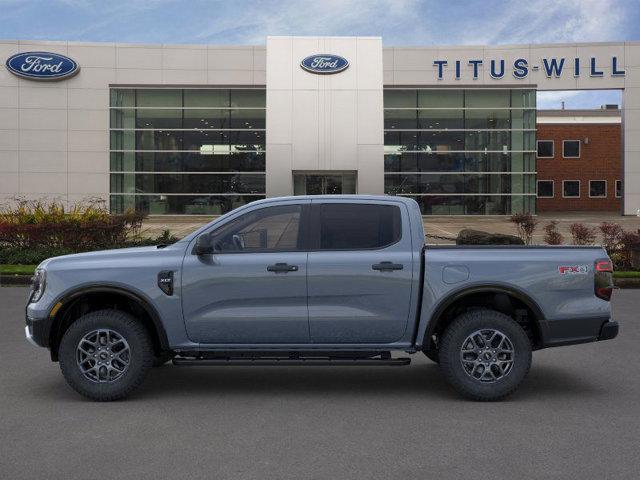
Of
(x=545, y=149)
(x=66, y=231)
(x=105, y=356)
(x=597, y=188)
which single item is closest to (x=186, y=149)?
(x=66, y=231)

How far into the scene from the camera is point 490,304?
721 cm

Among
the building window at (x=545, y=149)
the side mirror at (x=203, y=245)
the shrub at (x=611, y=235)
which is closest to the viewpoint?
the side mirror at (x=203, y=245)

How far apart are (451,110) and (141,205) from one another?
1788 cm

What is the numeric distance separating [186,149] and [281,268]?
122ft

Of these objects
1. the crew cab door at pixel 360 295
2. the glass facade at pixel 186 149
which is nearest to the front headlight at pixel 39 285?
the crew cab door at pixel 360 295

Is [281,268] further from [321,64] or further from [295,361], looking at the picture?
[321,64]

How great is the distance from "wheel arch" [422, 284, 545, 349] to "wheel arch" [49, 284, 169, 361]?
236cm

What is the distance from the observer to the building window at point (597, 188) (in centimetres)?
5941

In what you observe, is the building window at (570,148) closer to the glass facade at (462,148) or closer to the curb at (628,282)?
the glass facade at (462,148)

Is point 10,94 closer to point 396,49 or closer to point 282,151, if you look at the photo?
point 282,151

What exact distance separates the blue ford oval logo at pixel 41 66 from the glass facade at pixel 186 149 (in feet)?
8.78

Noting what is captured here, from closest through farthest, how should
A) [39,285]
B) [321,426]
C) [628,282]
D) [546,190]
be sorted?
[321,426] → [39,285] → [628,282] → [546,190]

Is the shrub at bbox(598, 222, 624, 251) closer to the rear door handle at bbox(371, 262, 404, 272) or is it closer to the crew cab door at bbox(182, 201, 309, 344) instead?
the rear door handle at bbox(371, 262, 404, 272)

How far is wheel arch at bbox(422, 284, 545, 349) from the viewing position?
6711 millimetres
